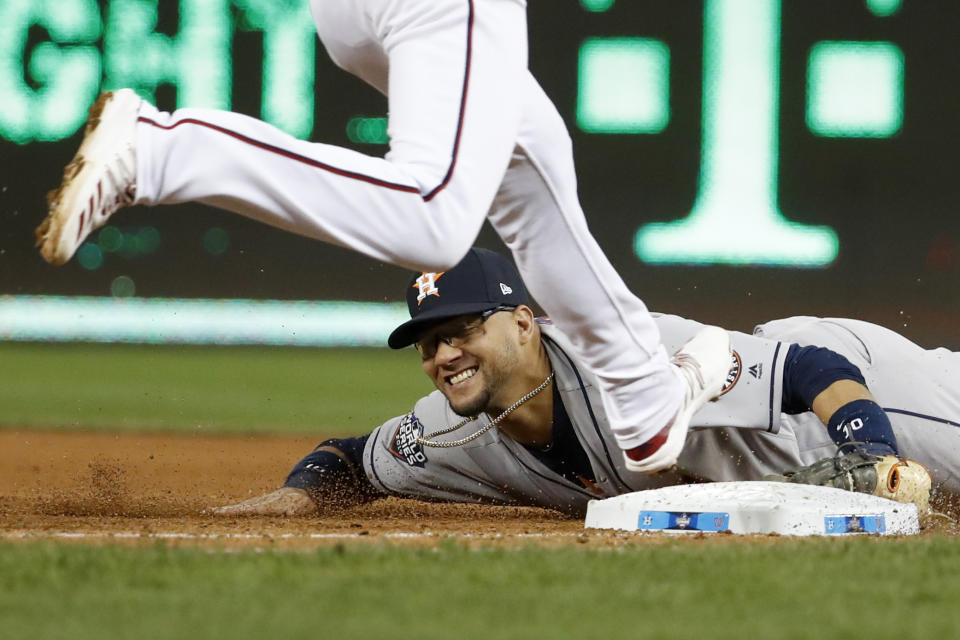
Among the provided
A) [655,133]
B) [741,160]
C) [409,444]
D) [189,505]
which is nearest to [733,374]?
[409,444]

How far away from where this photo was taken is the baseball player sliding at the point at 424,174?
1505 mm

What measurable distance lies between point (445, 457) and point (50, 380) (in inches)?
181

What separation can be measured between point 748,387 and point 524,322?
→ 0.49 meters

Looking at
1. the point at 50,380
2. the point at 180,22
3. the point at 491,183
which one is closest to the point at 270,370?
the point at 50,380

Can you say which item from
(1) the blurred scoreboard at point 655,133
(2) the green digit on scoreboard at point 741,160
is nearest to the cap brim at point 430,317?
(1) the blurred scoreboard at point 655,133

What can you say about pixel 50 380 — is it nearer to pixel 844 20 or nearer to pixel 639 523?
pixel 844 20

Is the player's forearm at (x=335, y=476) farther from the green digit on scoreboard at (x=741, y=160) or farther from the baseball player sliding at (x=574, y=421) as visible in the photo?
the green digit on scoreboard at (x=741, y=160)

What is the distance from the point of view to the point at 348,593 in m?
1.50

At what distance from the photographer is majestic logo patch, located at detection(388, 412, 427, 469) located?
2.93 meters

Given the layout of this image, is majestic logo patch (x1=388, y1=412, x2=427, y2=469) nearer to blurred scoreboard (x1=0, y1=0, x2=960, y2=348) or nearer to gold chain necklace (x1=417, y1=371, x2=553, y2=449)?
gold chain necklace (x1=417, y1=371, x2=553, y2=449)

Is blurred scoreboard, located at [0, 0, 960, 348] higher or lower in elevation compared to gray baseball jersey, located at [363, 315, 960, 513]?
higher

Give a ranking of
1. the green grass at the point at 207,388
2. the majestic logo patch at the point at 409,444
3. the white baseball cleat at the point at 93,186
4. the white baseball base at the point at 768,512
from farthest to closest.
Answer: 1. the green grass at the point at 207,388
2. the majestic logo patch at the point at 409,444
3. the white baseball base at the point at 768,512
4. the white baseball cleat at the point at 93,186

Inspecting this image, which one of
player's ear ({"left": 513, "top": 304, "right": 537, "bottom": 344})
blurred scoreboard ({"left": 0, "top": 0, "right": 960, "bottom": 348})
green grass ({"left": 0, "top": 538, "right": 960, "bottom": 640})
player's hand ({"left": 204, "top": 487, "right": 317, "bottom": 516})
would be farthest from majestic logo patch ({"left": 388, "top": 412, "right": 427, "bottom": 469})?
blurred scoreboard ({"left": 0, "top": 0, "right": 960, "bottom": 348})

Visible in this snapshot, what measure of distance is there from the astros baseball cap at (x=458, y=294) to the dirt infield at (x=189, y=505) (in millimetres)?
422
